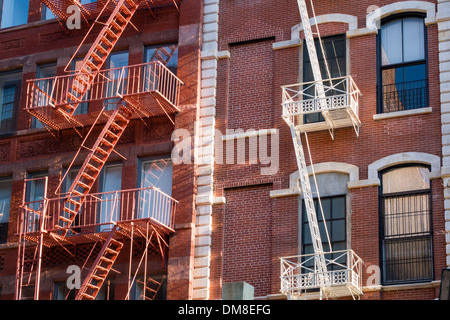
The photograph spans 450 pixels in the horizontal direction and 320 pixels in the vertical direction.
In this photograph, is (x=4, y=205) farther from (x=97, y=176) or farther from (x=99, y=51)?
(x=99, y=51)

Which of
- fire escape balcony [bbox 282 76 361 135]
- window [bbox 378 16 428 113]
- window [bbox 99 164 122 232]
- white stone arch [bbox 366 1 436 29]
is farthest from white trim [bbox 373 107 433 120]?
window [bbox 99 164 122 232]

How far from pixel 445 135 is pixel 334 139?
2.81 m

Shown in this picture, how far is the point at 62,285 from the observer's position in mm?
26656

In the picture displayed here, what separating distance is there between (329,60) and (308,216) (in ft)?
15.7

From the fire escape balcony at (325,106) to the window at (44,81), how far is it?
297 inches

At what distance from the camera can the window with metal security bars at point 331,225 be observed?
2417 cm

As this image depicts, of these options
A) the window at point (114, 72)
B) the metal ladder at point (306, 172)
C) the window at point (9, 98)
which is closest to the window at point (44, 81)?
the window at point (9, 98)
